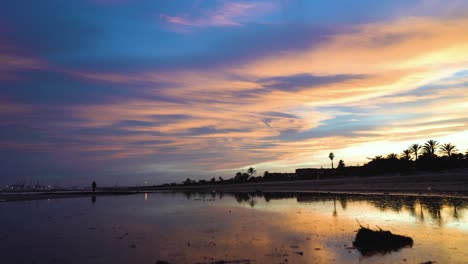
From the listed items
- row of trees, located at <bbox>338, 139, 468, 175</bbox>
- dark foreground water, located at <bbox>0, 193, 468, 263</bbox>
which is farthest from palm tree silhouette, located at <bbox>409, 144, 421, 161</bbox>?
dark foreground water, located at <bbox>0, 193, 468, 263</bbox>

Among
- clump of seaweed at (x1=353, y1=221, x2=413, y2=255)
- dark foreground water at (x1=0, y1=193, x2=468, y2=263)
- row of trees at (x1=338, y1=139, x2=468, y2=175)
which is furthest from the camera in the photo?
row of trees at (x1=338, y1=139, x2=468, y2=175)

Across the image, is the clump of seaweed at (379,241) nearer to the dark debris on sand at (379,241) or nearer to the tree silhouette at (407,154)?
the dark debris on sand at (379,241)

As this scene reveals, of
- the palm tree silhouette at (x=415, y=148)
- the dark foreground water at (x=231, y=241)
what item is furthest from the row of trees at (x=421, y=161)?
the dark foreground water at (x=231, y=241)

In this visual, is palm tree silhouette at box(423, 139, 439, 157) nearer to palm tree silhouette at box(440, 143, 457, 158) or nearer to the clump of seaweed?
palm tree silhouette at box(440, 143, 457, 158)

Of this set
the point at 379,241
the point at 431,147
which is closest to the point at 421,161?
the point at 431,147

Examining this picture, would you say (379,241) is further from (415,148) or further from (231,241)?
(415,148)

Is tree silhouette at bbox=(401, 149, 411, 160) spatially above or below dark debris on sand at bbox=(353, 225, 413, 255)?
above

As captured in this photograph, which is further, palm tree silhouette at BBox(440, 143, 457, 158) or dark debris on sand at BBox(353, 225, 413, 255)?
palm tree silhouette at BBox(440, 143, 457, 158)

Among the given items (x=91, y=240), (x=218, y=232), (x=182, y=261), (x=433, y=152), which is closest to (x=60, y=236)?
(x=91, y=240)

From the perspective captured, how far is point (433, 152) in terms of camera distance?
10619 cm

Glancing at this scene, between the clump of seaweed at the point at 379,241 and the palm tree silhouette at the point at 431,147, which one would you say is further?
the palm tree silhouette at the point at 431,147

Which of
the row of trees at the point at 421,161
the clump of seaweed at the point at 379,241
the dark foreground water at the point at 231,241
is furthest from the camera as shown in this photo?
the row of trees at the point at 421,161

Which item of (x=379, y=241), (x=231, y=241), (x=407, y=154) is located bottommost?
(x=231, y=241)

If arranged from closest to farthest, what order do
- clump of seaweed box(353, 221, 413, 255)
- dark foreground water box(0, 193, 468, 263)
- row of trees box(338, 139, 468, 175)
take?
dark foreground water box(0, 193, 468, 263), clump of seaweed box(353, 221, 413, 255), row of trees box(338, 139, 468, 175)
